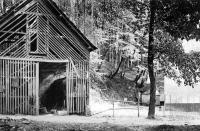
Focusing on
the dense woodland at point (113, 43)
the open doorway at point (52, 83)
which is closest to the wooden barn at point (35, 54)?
the open doorway at point (52, 83)

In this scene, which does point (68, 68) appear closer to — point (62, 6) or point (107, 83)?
point (62, 6)

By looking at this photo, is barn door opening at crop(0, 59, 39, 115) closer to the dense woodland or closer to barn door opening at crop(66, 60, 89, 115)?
barn door opening at crop(66, 60, 89, 115)

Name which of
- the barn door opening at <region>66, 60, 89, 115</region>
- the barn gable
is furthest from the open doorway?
the barn gable

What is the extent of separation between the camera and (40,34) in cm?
2431

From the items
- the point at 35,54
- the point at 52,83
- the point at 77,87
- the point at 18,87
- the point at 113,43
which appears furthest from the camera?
the point at 113,43

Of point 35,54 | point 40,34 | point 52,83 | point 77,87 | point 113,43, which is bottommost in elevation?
point 77,87

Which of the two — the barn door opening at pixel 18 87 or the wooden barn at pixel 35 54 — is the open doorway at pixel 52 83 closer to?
the wooden barn at pixel 35 54

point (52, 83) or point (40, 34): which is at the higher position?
point (40, 34)

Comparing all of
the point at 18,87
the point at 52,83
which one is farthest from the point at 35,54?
the point at 52,83

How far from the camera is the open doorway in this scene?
93.0ft

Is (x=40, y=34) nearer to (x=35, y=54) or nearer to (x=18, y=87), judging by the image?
(x=35, y=54)

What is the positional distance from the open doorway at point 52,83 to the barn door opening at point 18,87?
457 centimetres

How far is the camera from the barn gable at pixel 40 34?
23609mm

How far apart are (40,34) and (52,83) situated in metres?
6.10
